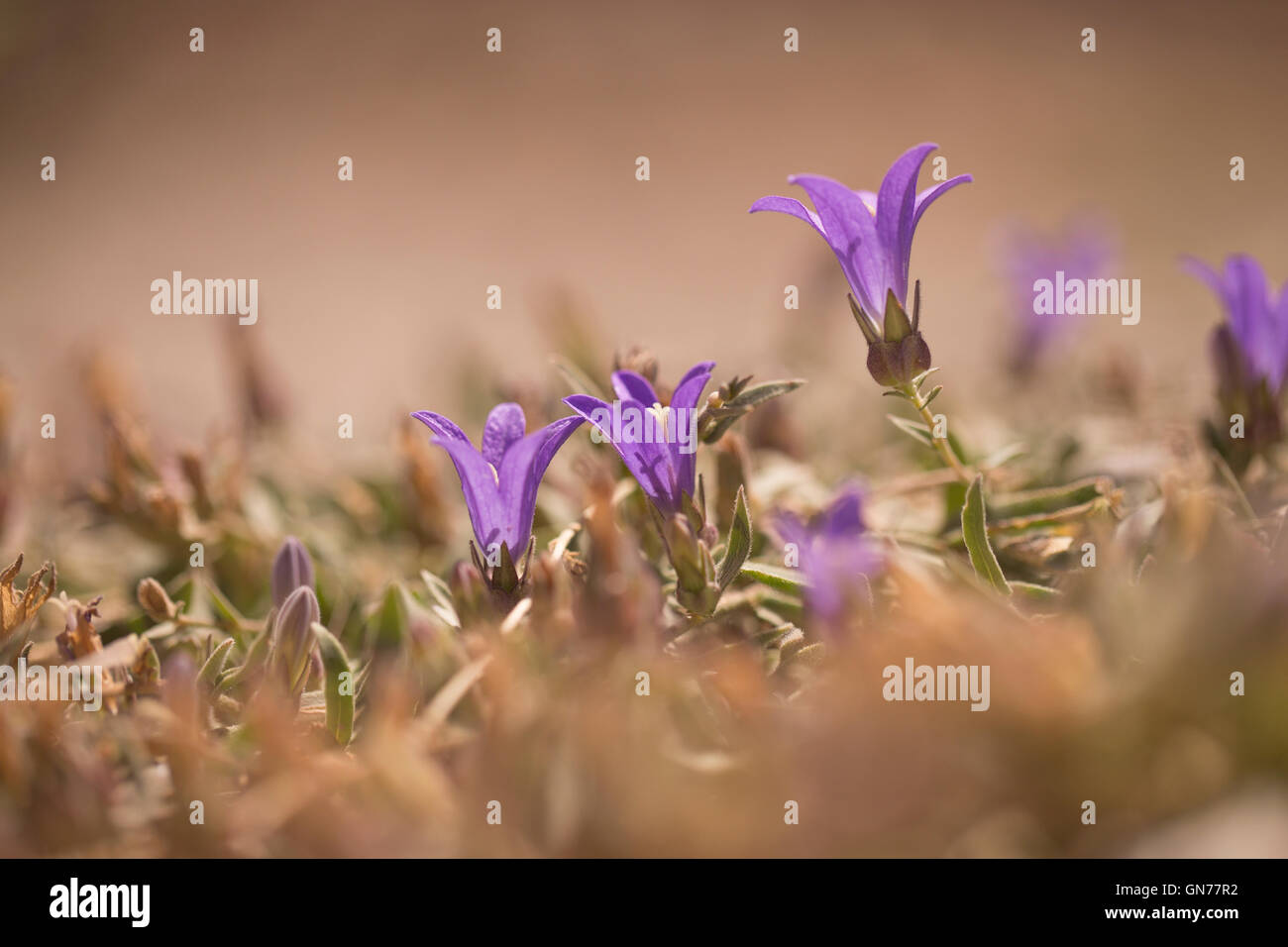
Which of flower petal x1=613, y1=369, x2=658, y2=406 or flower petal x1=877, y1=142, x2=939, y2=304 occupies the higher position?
flower petal x1=877, y1=142, x2=939, y2=304

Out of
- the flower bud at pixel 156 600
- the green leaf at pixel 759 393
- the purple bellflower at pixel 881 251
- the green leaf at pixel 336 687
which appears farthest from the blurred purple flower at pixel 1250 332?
the flower bud at pixel 156 600

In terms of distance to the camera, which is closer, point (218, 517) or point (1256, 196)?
point (218, 517)

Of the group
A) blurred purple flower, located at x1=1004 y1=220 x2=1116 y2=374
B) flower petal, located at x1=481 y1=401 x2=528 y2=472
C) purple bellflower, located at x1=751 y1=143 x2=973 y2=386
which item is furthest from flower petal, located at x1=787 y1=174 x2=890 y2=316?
blurred purple flower, located at x1=1004 y1=220 x2=1116 y2=374

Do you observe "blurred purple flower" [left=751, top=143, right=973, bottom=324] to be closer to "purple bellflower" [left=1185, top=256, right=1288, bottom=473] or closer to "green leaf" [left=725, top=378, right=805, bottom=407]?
"green leaf" [left=725, top=378, right=805, bottom=407]

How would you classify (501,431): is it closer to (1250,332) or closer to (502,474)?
(502,474)

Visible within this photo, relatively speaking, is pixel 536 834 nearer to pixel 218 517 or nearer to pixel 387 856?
pixel 387 856

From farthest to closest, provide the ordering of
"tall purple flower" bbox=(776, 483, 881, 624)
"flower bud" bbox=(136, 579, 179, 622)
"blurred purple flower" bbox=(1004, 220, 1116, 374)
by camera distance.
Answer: "blurred purple flower" bbox=(1004, 220, 1116, 374)
"flower bud" bbox=(136, 579, 179, 622)
"tall purple flower" bbox=(776, 483, 881, 624)

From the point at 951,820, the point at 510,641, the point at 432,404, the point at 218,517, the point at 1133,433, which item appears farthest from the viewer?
the point at 432,404
